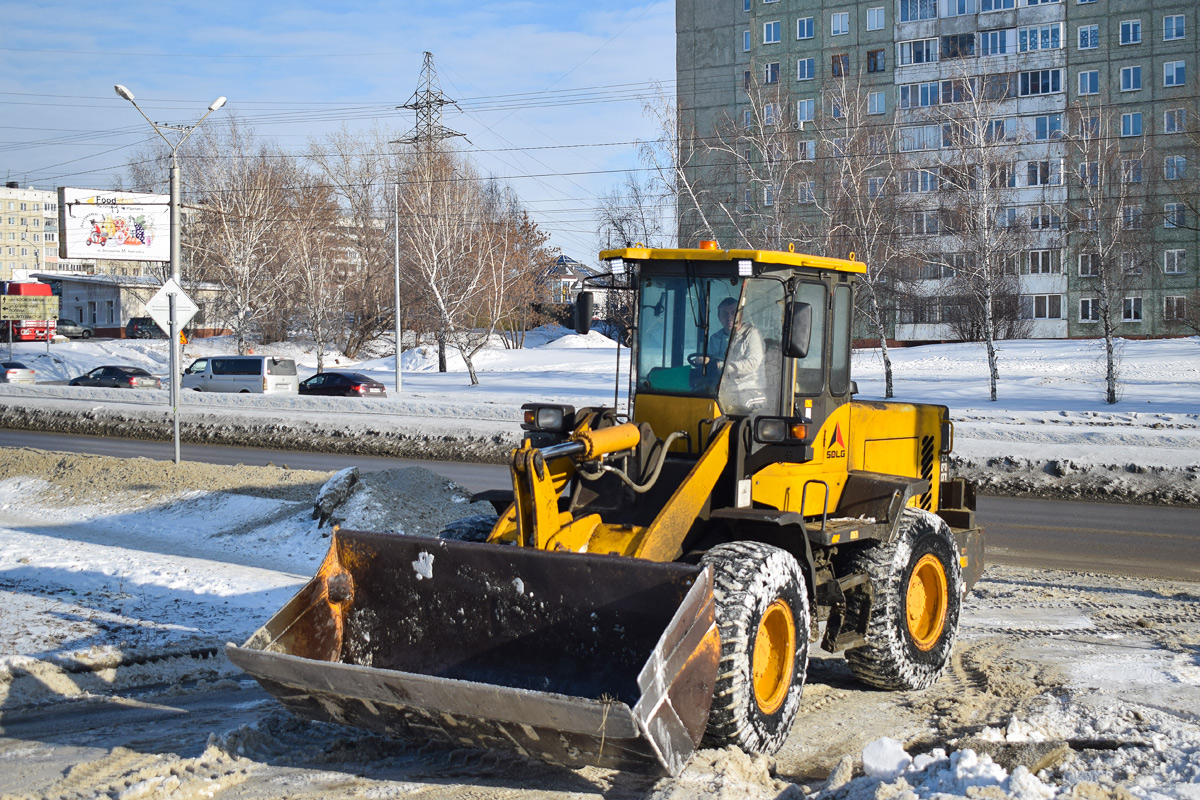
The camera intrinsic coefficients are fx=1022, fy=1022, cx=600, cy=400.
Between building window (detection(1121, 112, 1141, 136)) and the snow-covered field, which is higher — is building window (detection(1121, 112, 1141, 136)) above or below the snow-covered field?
above

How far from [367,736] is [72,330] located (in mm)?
73061

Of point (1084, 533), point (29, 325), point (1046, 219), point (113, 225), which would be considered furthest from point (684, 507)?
point (29, 325)

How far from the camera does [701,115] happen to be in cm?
6806

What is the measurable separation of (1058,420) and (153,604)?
20.1 meters

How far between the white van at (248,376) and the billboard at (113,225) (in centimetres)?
1279

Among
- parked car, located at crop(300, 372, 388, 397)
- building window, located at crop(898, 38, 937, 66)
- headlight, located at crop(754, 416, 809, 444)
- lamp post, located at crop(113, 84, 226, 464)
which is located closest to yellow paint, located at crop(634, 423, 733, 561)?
headlight, located at crop(754, 416, 809, 444)

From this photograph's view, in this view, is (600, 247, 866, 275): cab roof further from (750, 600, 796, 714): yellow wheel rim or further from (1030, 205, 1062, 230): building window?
(1030, 205, 1062, 230): building window

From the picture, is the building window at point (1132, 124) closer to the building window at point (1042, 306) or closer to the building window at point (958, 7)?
the building window at point (1042, 306)

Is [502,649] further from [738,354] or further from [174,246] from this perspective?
[174,246]

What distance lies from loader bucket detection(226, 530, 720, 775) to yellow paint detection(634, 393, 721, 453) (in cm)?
142

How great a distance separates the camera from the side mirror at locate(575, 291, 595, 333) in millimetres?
6746

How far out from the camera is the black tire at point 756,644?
4852mm

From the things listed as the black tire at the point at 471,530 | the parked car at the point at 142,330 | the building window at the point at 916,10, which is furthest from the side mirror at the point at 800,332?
the parked car at the point at 142,330

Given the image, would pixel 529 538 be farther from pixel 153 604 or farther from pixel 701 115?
pixel 701 115
